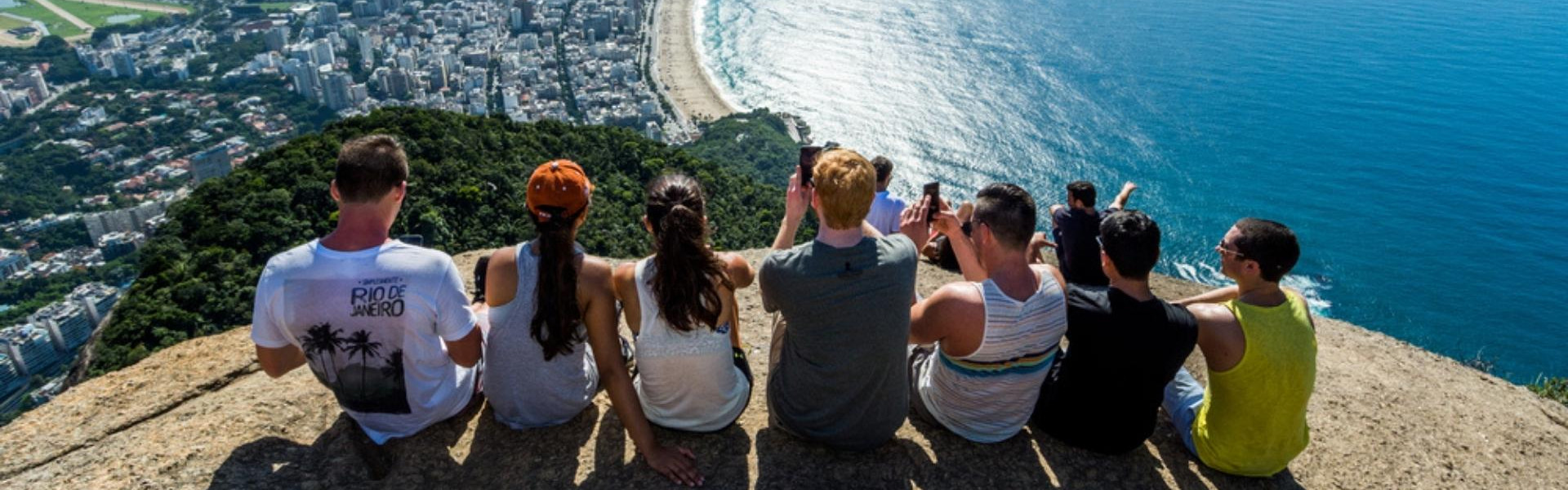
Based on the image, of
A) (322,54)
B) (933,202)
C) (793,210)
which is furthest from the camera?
(322,54)

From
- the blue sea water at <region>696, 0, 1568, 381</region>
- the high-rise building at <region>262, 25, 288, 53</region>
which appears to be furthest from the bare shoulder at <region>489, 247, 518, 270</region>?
the high-rise building at <region>262, 25, 288, 53</region>

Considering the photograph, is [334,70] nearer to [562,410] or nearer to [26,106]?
[26,106]

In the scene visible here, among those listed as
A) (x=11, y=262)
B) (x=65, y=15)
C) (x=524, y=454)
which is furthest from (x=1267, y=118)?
(x=65, y=15)

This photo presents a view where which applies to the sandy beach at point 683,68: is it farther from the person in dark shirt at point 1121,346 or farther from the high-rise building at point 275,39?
the person in dark shirt at point 1121,346

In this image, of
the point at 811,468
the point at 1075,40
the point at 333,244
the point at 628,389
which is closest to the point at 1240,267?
the point at 811,468

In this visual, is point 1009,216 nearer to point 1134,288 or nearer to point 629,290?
point 1134,288

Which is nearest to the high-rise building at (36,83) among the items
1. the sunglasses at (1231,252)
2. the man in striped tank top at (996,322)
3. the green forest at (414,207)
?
the green forest at (414,207)

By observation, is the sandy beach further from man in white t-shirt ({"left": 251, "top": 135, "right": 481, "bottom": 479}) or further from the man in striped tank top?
man in white t-shirt ({"left": 251, "top": 135, "right": 481, "bottom": 479})
